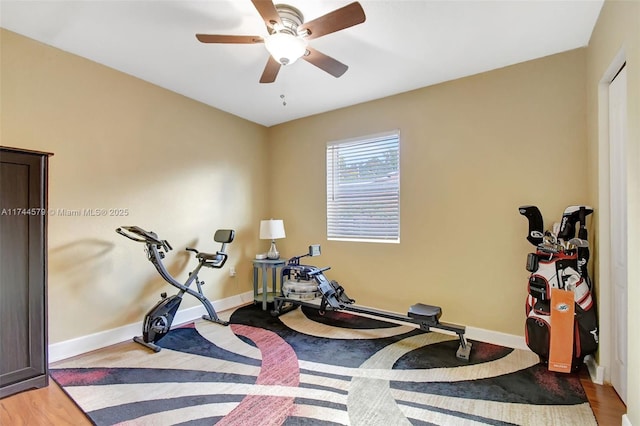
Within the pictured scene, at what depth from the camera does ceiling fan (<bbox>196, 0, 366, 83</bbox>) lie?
1759 mm

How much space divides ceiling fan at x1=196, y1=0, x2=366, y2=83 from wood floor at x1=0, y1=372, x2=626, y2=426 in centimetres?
259

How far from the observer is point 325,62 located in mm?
2320

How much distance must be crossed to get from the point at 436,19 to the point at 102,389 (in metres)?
3.63

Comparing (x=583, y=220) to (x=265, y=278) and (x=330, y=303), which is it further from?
(x=265, y=278)

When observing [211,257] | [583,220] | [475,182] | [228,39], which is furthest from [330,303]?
[228,39]

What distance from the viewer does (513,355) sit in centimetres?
272

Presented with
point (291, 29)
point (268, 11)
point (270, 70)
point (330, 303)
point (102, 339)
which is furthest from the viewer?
point (330, 303)

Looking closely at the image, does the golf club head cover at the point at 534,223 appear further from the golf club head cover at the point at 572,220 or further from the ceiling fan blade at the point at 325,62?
the ceiling fan blade at the point at 325,62

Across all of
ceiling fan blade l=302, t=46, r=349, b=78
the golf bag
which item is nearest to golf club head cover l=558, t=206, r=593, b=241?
the golf bag

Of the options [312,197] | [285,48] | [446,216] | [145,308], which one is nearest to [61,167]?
[145,308]

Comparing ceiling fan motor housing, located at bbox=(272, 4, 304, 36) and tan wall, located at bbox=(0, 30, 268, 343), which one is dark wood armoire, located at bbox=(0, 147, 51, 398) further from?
ceiling fan motor housing, located at bbox=(272, 4, 304, 36)

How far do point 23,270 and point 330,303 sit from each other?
261 centimetres

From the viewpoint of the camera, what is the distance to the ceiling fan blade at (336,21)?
1714 millimetres

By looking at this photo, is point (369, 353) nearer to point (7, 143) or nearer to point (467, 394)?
point (467, 394)
